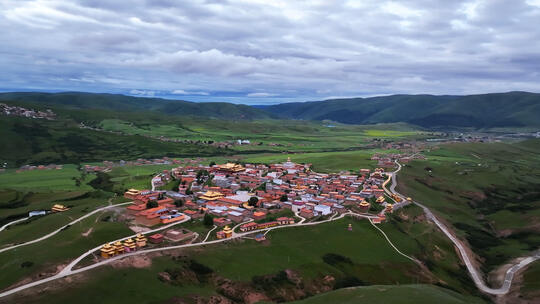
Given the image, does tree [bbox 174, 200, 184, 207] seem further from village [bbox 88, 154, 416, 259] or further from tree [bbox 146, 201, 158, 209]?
tree [bbox 146, 201, 158, 209]

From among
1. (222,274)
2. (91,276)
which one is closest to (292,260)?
(222,274)

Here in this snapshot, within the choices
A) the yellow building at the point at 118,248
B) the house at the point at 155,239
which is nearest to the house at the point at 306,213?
the house at the point at 155,239

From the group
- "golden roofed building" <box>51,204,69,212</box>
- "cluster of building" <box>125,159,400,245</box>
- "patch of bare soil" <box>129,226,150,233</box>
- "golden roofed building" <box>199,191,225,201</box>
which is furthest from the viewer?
"golden roofed building" <box>199,191,225,201</box>

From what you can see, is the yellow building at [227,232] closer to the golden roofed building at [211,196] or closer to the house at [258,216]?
the house at [258,216]

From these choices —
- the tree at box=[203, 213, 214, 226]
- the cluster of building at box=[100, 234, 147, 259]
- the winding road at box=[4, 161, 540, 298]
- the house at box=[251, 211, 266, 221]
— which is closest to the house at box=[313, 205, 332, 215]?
the winding road at box=[4, 161, 540, 298]

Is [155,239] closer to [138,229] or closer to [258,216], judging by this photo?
[138,229]

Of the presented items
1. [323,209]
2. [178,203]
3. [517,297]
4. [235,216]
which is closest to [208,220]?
[235,216]
